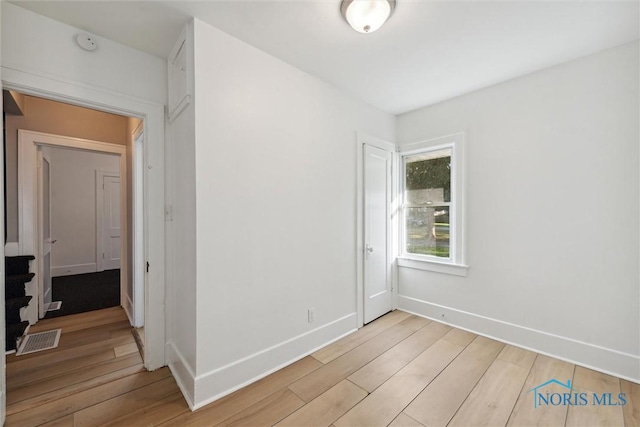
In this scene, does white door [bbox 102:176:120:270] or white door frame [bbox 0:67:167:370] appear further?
white door [bbox 102:176:120:270]

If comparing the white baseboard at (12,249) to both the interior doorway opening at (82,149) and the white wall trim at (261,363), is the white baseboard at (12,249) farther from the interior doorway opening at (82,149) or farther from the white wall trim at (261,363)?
the white wall trim at (261,363)

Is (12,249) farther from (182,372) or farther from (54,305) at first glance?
(182,372)

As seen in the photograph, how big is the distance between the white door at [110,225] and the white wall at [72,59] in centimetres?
522

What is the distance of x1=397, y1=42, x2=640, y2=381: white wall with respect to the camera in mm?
2064

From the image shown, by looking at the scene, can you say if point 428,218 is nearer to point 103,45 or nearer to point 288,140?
point 288,140

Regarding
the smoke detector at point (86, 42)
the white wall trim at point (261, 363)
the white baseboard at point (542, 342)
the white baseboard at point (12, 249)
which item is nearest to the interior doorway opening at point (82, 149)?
the white baseboard at point (12, 249)

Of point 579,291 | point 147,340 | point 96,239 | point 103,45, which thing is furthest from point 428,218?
point 96,239

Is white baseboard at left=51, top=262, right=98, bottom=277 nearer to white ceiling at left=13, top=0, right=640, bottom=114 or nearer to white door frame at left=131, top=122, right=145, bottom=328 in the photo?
white door frame at left=131, top=122, right=145, bottom=328

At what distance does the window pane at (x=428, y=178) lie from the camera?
315 cm

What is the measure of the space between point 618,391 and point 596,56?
261cm

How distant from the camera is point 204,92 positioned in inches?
71.8

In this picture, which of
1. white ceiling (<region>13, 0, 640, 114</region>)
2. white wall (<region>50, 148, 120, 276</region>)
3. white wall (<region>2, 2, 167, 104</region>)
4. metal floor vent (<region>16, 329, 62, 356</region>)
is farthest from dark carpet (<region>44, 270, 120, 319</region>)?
white ceiling (<region>13, 0, 640, 114</region>)

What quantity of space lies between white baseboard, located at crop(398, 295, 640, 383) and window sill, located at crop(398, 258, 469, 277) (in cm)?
42

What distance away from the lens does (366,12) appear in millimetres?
1616
